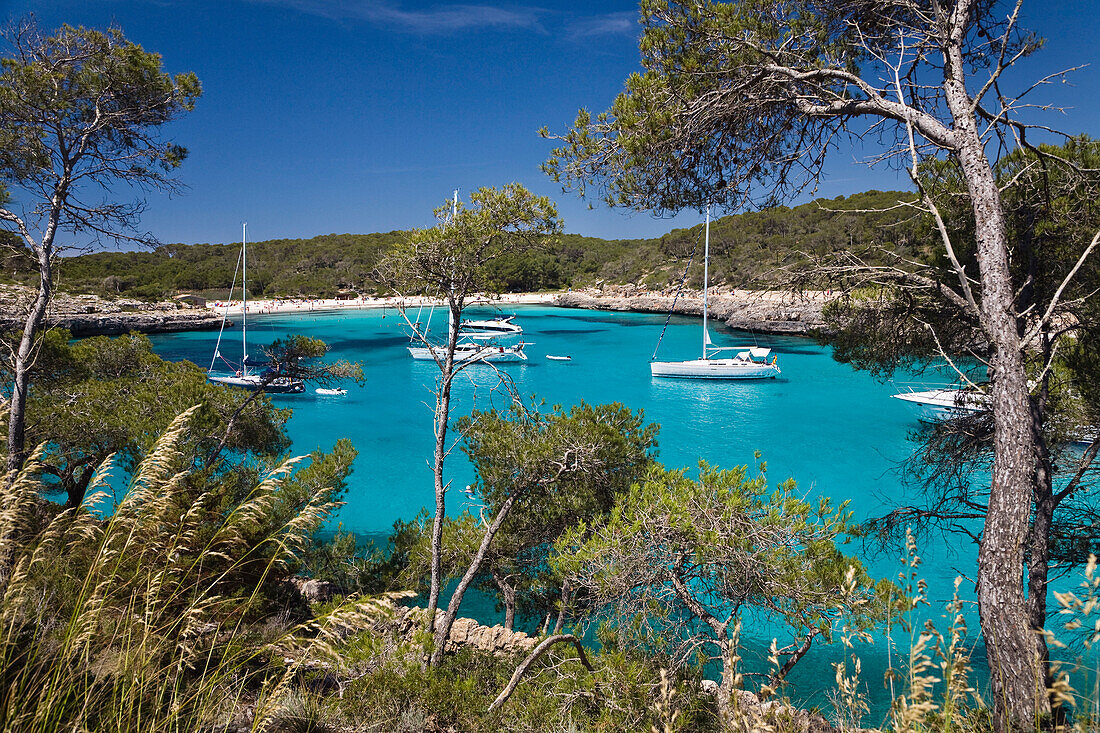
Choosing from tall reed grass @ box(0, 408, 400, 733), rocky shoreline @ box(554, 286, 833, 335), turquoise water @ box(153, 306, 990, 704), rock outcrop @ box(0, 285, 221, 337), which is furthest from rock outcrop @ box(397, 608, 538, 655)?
rock outcrop @ box(0, 285, 221, 337)

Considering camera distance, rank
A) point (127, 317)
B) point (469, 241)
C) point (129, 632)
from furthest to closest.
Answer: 1. point (127, 317)
2. point (469, 241)
3. point (129, 632)

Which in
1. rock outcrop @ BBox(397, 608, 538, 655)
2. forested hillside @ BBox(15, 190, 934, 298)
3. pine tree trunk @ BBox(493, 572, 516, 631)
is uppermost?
forested hillside @ BBox(15, 190, 934, 298)

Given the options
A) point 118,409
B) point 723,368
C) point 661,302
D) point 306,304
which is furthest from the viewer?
point 661,302

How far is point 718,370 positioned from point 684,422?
927 centimetres

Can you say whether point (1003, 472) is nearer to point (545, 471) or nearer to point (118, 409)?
point (545, 471)

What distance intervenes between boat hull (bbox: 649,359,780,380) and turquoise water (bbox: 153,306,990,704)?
70 cm

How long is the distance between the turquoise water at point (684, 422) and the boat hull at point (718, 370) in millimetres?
698

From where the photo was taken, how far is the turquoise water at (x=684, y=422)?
51.0 ft

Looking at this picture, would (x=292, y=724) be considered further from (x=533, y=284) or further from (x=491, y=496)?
(x=533, y=284)

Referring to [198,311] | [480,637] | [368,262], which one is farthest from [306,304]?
[480,637]

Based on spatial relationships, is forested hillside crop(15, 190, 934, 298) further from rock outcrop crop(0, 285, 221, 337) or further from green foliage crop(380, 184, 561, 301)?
green foliage crop(380, 184, 561, 301)

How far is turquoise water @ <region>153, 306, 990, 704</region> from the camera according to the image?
15555 mm

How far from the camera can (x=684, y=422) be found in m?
24.0

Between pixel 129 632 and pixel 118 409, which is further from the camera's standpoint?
pixel 118 409
